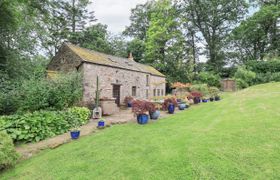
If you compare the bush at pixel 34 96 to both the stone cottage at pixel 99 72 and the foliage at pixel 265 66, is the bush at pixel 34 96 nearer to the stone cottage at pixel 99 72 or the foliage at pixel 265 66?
the stone cottage at pixel 99 72

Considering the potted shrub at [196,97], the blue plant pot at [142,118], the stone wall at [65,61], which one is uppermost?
the stone wall at [65,61]

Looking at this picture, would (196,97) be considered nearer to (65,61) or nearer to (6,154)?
(65,61)

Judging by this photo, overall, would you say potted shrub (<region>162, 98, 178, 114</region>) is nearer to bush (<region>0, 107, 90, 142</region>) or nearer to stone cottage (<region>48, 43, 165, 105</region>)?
stone cottage (<region>48, 43, 165, 105</region>)

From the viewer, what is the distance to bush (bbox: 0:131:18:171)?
4945mm

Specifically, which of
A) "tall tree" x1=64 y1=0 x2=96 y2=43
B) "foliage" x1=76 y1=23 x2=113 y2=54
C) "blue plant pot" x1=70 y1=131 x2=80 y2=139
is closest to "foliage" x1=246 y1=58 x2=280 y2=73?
"foliage" x1=76 y1=23 x2=113 y2=54

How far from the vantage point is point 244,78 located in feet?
73.5

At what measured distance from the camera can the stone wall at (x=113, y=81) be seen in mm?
13273

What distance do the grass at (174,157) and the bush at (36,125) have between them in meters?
1.69

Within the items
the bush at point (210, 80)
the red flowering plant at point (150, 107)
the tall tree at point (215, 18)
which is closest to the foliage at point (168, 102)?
the red flowering plant at point (150, 107)

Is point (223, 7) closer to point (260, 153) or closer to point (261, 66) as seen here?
point (261, 66)

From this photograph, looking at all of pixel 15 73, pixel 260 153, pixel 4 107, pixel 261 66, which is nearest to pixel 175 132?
pixel 260 153

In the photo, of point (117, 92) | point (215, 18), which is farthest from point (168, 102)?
point (215, 18)

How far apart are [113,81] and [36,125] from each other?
27.0ft

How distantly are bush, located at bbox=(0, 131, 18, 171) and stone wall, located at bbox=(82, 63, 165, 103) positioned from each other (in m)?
7.83
